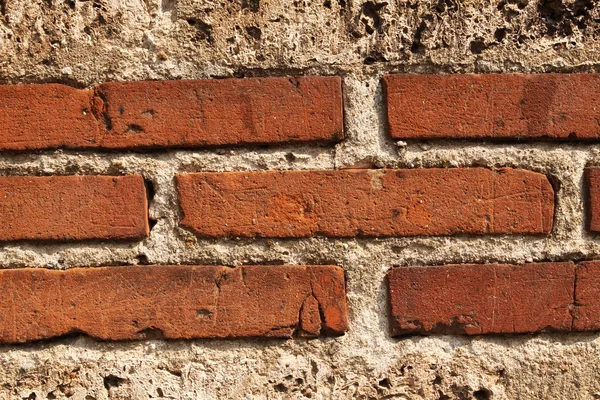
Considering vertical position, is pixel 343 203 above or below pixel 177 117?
below

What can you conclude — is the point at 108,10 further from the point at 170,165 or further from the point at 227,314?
the point at 227,314

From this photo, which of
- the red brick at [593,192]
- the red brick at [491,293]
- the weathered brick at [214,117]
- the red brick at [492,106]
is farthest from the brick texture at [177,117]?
the red brick at [593,192]

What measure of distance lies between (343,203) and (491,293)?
255 millimetres

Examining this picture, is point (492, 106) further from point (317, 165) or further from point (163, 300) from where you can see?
point (163, 300)

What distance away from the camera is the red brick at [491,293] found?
85 cm

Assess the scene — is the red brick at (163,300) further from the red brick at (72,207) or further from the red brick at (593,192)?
the red brick at (593,192)

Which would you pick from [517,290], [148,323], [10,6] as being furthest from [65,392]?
[517,290]

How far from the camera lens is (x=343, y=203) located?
84 centimetres

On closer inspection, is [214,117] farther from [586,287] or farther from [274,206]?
[586,287]

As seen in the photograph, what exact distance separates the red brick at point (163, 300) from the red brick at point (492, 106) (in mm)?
260

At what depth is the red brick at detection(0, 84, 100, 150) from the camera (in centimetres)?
84

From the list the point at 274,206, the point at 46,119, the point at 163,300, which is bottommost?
the point at 163,300

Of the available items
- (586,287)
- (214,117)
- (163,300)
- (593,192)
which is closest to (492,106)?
(593,192)

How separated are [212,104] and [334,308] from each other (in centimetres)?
35
